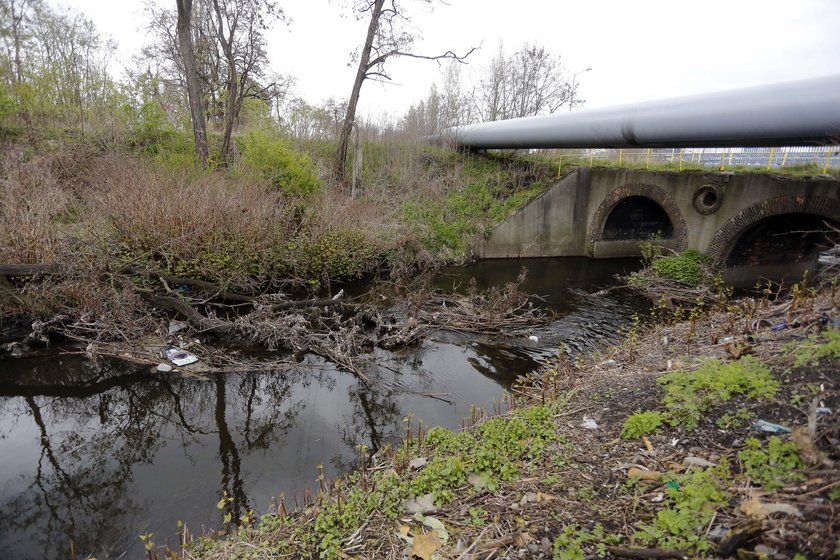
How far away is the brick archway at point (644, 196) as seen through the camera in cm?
1359

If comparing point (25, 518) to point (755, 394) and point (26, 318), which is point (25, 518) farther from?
point (755, 394)

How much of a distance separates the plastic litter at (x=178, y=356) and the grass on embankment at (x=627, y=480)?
3.66m

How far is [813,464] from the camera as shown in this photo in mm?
2592

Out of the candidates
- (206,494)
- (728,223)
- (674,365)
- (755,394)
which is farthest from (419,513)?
(728,223)

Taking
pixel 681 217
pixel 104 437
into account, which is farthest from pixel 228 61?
pixel 681 217

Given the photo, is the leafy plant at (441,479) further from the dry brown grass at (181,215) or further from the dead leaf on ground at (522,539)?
the dry brown grass at (181,215)

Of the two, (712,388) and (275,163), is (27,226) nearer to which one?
(275,163)

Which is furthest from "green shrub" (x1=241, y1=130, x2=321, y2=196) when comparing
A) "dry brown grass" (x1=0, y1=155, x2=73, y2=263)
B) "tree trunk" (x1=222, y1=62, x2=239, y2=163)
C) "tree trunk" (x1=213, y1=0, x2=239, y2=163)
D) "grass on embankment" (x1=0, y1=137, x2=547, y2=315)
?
"dry brown grass" (x1=0, y1=155, x2=73, y2=263)

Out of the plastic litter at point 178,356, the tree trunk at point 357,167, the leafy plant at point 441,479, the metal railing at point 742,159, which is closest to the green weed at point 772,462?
the leafy plant at point 441,479

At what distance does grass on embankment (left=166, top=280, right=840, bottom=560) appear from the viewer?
2.52 metres

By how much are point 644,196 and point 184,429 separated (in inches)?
588

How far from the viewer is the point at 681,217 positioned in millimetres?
13508

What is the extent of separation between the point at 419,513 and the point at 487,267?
11.9m

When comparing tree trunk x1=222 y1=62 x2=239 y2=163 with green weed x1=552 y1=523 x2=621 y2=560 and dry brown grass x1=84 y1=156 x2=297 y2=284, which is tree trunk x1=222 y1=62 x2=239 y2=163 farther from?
green weed x1=552 y1=523 x2=621 y2=560
